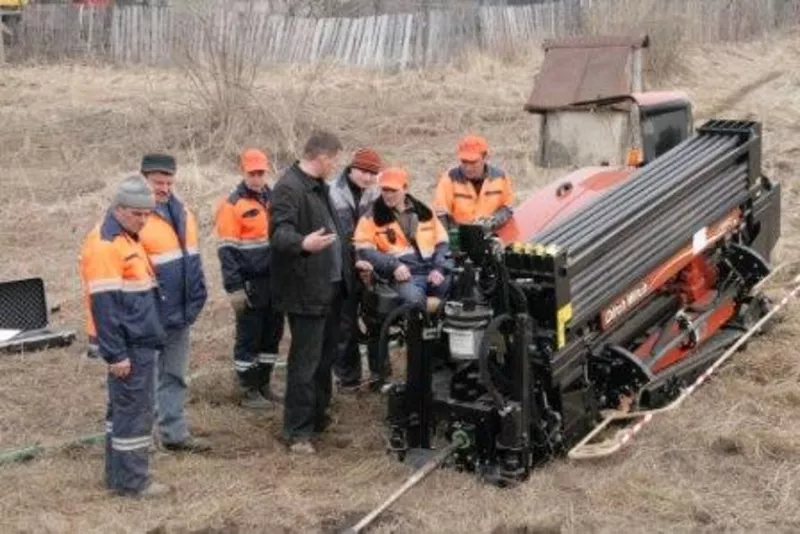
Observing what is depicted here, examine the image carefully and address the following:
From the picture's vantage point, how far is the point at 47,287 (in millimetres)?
9719

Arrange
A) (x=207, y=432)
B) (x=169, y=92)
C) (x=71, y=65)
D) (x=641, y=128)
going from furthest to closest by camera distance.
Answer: (x=71, y=65) → (x=169, y=92) → (x=641, y=128) → (x=207, y=432)

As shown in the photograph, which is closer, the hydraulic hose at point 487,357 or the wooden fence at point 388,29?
the hydraulic hose at point 487,357

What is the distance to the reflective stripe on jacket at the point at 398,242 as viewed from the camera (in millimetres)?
6582

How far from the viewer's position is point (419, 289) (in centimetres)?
666

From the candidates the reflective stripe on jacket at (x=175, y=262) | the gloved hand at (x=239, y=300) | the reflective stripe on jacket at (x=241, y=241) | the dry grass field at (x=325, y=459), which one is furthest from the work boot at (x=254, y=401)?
the reflective stripe on jacket at (x=175, y=262)

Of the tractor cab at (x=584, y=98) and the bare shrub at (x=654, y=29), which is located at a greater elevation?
the bare shrub at (x=654, y=29)

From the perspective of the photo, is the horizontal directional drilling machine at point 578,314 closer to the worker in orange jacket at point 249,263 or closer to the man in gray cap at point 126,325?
the man in gray cap at point 126,325

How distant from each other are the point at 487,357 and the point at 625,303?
1102 mm

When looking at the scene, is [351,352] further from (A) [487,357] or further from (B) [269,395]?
(A) [487,357]

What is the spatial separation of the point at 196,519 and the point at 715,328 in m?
3.45

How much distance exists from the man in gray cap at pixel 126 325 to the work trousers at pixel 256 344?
1398 millimetres

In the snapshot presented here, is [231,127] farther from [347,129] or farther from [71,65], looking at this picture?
[71,65]

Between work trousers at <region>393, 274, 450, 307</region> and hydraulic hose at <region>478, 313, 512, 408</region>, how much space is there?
1275mm

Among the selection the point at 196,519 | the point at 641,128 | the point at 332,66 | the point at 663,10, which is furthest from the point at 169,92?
the point at 196,519
